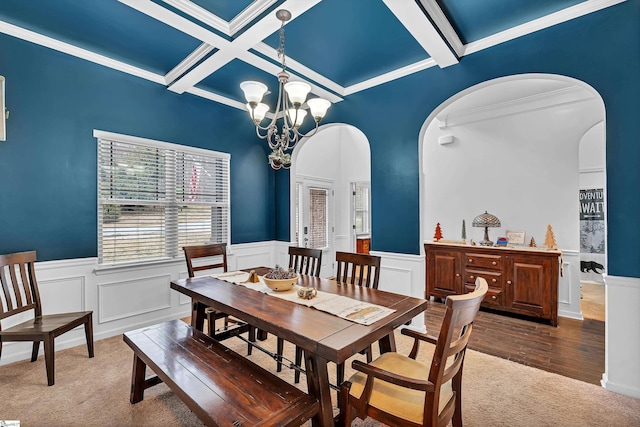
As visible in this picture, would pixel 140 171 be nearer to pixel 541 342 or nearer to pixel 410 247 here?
pixel 410 247

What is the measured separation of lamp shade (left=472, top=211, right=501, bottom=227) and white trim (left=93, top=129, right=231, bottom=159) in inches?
155

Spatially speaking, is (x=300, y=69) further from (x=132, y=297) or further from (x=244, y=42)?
(x=132, y=297)

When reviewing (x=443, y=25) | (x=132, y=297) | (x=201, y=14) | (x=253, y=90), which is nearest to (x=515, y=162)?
(x=443, y=25)

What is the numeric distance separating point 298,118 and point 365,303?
1.49m

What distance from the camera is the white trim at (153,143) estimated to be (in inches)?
123

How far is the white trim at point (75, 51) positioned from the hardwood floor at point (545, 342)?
4.52 meters

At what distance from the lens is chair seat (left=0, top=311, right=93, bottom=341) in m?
2.29

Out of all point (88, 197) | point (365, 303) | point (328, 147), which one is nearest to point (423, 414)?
point (365, 303)

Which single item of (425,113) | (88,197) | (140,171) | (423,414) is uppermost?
(425,113)

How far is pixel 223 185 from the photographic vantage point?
4.20m

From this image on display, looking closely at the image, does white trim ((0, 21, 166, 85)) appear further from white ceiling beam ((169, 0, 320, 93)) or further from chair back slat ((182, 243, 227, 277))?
chair back slat ((182, 243, 227, 277))

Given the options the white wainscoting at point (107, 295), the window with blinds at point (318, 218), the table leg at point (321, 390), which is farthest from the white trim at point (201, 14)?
the window with blinds at point (318, 218)

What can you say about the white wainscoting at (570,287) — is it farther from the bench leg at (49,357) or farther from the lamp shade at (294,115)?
the bench leg at (49,357)

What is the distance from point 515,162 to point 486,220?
931 mm
